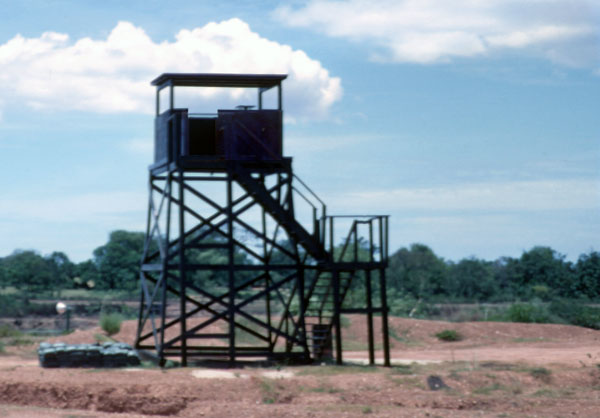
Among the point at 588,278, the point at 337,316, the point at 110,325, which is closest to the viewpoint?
the point at 337,316

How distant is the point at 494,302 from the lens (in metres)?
67.9

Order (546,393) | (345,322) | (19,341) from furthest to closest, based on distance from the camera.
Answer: (345,322), (19,341), (546,393)

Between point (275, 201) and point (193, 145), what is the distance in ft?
12.2

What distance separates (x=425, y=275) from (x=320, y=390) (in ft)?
180

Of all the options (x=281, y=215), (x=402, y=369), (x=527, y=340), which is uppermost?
(x=281, y=215)

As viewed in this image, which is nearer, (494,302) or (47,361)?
(47,361)

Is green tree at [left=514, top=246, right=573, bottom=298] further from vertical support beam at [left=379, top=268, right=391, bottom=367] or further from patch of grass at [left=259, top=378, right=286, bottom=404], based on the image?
patch of grass at [left=259, top=378, right=286, bottom=404]

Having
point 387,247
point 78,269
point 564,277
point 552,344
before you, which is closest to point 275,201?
point 387,247

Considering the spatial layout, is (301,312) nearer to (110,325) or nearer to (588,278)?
(110,325)

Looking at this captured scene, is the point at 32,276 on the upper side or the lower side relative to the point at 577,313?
upper

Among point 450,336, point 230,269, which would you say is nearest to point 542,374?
point 230,269

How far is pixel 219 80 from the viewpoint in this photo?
27891mm

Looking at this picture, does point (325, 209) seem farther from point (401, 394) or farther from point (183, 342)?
point (401, 394)

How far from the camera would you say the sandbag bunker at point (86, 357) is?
2634 centimetres
